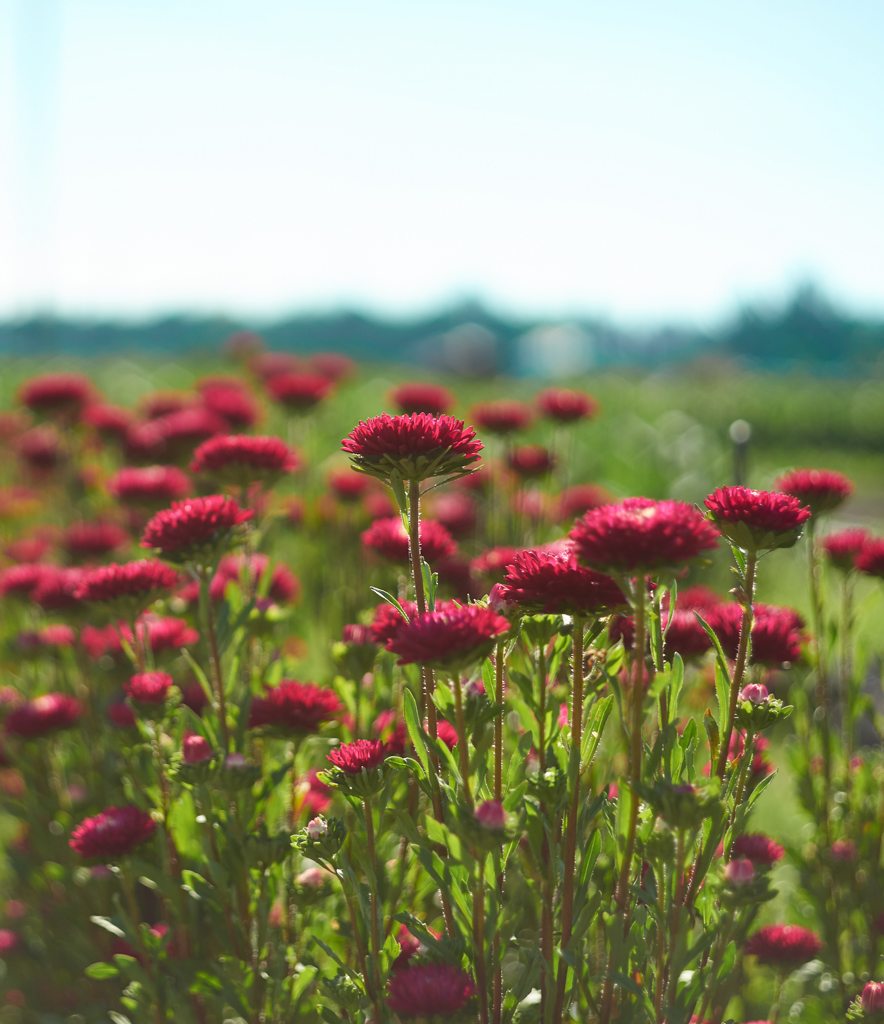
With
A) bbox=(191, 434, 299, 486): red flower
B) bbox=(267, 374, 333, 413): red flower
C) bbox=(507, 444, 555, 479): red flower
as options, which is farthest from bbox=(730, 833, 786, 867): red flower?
bbox=(267, 374, 333, 413): red flower

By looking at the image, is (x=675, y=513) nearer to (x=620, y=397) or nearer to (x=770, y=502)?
(x=770, y=502)

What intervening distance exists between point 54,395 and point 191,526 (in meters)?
1.54

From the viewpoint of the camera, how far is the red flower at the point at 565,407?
232 centimetres

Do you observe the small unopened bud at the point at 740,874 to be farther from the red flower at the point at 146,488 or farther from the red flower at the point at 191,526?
the red flower at the point at 146,488

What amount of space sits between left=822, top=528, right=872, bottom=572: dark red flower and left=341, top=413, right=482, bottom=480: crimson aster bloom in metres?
0.90

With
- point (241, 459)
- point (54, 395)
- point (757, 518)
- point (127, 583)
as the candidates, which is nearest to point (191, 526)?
point (127, 583)

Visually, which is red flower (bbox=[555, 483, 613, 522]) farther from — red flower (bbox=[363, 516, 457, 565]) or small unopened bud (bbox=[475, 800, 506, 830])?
small unopened bud (bbox=[475, 800, 506, 830])

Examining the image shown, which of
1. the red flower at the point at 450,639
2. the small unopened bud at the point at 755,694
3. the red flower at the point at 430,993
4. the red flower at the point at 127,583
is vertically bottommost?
the red flower at the point at 430,993

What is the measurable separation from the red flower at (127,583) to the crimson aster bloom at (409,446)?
45 centimetres

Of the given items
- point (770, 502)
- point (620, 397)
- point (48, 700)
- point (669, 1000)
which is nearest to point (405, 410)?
point (48, 700)

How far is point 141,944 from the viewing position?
3.86 feet

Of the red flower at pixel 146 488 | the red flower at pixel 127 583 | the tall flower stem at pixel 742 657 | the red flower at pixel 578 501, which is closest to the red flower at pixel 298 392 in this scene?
the red flower at pixel 146 488

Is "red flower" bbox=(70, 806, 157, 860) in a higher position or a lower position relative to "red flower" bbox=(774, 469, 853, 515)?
lower

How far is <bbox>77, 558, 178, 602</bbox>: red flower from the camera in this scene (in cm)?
121
